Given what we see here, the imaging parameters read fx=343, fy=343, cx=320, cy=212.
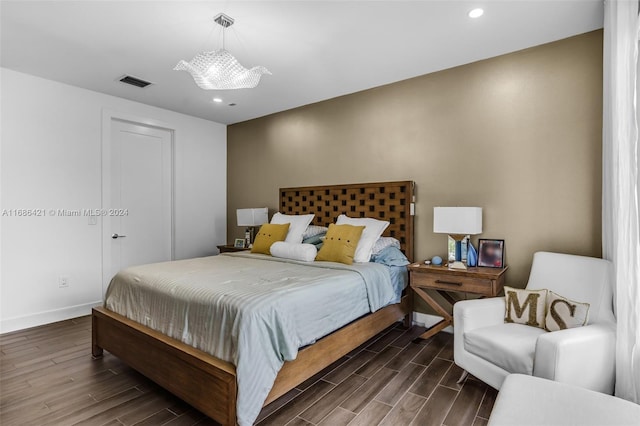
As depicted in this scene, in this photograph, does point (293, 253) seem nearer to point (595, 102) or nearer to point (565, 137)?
point (565, 137)

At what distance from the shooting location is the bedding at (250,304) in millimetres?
1832

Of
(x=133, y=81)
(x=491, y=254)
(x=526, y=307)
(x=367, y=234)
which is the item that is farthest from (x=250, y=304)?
(x=133, y=81)

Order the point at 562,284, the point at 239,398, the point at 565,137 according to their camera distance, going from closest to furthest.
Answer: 1. the point at 239,398
2. the point at 562,284
3. the point at 565,137

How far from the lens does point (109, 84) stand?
12.5 ft

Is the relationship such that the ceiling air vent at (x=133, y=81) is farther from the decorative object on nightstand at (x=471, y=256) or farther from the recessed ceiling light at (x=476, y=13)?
the decorative object on nightstand at (x=471, y=256)

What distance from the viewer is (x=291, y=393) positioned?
2295 millimetres

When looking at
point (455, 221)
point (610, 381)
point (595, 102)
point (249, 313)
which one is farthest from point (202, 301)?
point (595, 102)

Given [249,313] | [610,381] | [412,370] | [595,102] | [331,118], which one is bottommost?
[412,370]

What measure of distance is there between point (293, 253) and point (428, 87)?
2.19 meters

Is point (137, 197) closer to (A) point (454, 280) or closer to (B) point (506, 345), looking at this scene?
(A) point (454, 280)

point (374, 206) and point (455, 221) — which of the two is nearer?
point (455, 221)

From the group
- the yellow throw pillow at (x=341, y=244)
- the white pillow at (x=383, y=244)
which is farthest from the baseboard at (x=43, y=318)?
the white pillow at (x=383, y=244)

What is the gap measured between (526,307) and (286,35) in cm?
269

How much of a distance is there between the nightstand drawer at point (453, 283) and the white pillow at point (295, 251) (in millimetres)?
972
